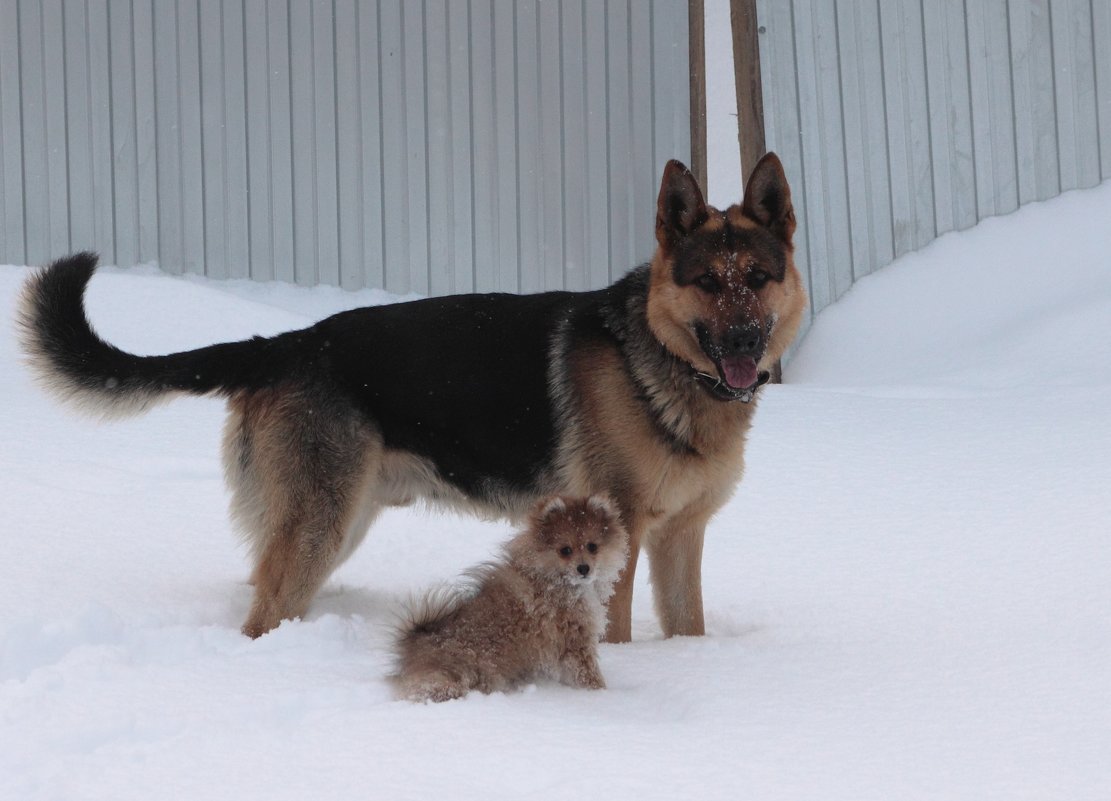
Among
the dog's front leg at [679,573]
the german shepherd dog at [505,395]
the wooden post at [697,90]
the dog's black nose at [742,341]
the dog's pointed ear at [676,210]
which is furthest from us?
the wooden post at [697,90]

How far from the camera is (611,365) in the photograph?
13.9 feet

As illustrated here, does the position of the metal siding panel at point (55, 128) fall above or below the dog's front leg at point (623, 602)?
above

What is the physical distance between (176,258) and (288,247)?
81cm

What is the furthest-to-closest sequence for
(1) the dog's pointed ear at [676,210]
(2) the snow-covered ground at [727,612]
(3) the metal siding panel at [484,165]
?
1. (3) the metal siding panel at [484,165]
2. (1) the dog's pointed ear at [676,210]
3. (2) the snow-covered ground at [727,612]

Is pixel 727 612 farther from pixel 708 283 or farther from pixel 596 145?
pixel 596 145

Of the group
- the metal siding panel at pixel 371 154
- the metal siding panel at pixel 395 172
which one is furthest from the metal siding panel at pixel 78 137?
the metal siding panel at pixel 395 172

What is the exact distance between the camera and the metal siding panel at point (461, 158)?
8734mm

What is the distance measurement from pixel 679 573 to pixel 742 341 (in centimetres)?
91

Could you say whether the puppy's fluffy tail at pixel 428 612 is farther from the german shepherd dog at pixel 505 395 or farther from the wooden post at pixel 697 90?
the wooden post at pixel 697 90

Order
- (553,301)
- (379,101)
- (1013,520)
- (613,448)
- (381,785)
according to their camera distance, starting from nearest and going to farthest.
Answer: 1. (381,785)
2. (613,448)
3. (553,301)
4. (1013,520)
5. (379,101)

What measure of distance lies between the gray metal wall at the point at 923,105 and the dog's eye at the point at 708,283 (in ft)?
15.4

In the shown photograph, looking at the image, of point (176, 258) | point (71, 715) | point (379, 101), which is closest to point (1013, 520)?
point (71, 715)

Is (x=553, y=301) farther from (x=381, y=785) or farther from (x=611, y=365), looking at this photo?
(x=381, y=785)

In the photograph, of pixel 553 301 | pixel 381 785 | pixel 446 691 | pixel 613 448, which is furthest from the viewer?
pixel 553 301
